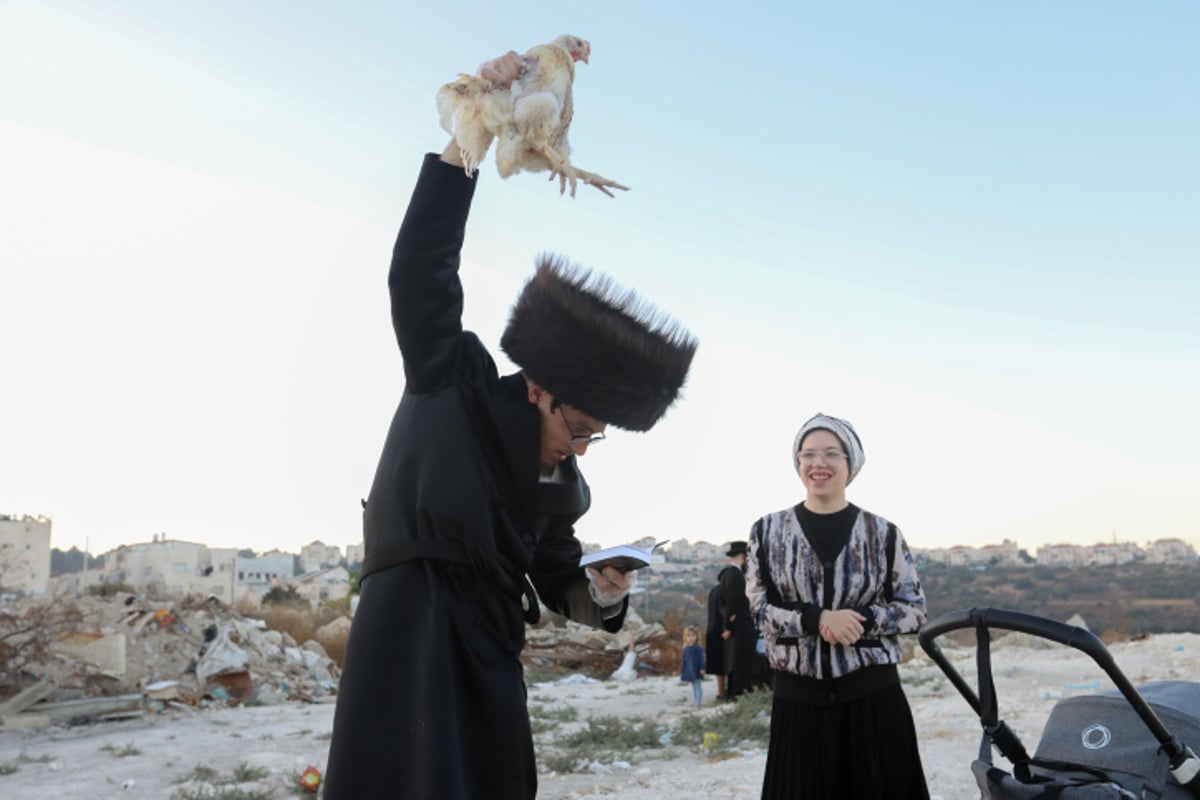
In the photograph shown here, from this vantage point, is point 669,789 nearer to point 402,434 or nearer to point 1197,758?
point 1197,758

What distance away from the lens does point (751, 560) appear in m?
4.11

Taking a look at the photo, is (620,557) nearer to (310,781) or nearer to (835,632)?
(835,632)

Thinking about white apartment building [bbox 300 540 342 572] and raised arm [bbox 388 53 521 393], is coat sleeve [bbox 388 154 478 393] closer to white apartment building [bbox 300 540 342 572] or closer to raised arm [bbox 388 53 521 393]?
raised arm [bbox 388 53 521 393]

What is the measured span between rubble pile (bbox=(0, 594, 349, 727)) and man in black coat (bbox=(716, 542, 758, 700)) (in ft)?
20.3

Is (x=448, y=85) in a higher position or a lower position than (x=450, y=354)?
higher

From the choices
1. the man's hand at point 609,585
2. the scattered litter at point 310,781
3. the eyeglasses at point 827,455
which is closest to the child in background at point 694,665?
the scattered litter at point 310,781

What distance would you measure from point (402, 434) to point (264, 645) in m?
14.1

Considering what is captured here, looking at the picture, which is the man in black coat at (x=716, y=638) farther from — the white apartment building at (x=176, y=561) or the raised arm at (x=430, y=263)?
the white apartment building at (x=176, y=561)

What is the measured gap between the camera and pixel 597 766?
7.41 metres

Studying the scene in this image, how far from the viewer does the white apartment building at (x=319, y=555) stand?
78.7 metres

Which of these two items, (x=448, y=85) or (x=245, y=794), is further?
(x=245, y=794)

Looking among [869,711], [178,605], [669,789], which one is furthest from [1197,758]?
[178,605]

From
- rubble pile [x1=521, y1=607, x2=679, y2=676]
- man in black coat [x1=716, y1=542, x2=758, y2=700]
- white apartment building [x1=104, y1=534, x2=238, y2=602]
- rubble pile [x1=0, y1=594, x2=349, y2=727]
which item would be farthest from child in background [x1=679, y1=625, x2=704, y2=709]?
white apartment building [x1=104, y1=534, x2=238, y2=602]

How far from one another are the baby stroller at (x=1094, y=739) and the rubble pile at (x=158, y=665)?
35.3 feet
